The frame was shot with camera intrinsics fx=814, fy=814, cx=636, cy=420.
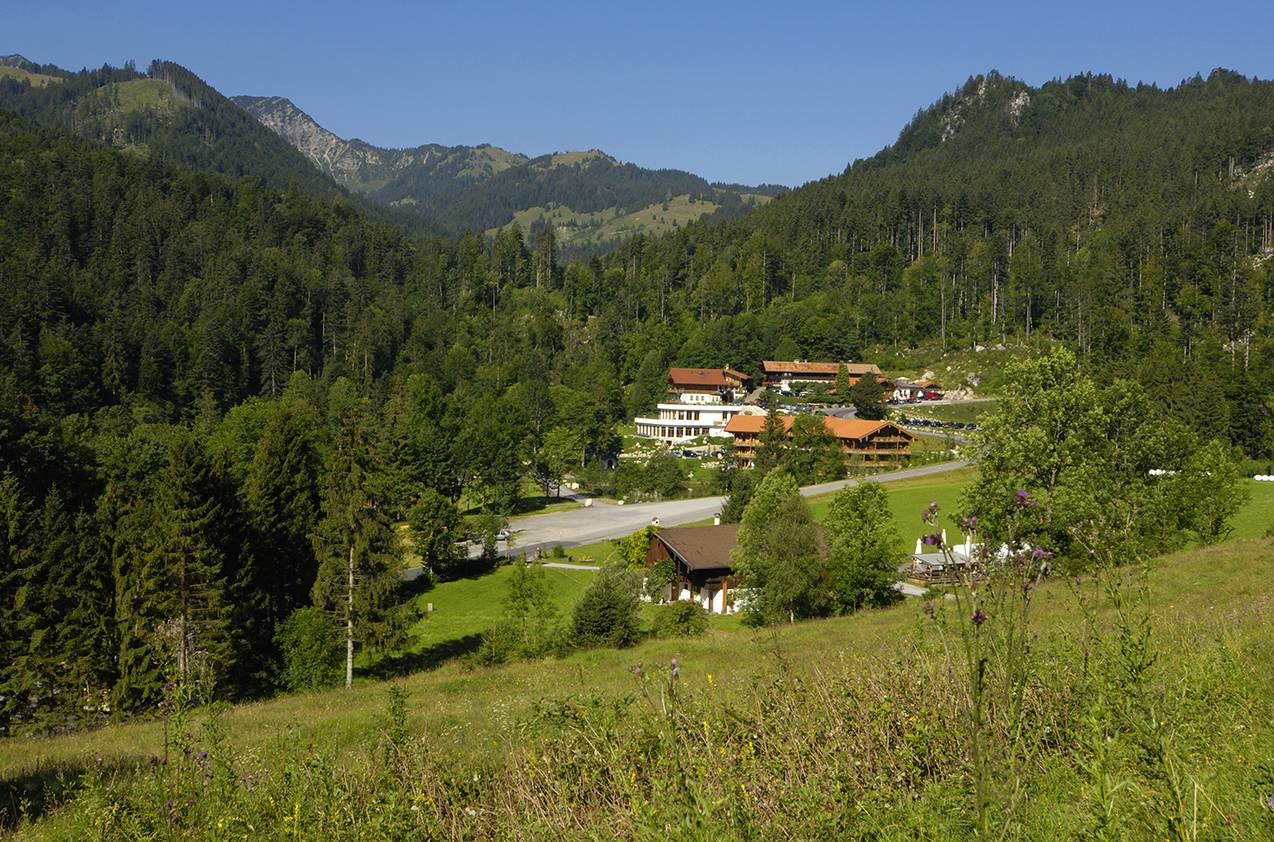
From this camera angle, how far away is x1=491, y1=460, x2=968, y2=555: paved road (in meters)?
63.6

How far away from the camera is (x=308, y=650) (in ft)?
98.5

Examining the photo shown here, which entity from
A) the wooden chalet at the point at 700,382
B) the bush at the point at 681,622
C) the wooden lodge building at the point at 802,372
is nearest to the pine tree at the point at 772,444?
the wooden chalet at the point at 700,382

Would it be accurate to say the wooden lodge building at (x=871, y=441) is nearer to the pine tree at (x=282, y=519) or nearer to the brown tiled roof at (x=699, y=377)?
the brown tiled roof at (x=699, y=377)

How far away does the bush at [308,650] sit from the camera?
29.9 meters

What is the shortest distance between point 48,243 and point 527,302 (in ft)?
280

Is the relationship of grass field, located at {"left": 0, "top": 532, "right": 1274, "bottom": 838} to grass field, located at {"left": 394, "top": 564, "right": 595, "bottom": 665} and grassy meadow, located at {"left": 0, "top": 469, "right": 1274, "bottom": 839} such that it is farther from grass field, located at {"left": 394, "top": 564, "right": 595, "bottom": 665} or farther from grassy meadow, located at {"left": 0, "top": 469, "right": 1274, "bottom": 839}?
grass field, located at {"left": 394, "top": 564, "right": 595, "bottom": 665}

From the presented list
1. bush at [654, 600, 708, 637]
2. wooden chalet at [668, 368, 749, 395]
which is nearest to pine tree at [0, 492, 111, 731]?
bush at [654, 600, 708, 637]

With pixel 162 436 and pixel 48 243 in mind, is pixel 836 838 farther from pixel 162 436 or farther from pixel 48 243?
pixel 48 243

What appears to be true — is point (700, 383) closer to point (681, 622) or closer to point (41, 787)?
point (681, 622)

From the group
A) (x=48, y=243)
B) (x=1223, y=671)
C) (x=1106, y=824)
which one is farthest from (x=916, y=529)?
(x=48, y=243)

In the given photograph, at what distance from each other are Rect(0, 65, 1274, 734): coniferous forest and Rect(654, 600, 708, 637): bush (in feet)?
33.4

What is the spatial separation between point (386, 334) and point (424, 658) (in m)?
112

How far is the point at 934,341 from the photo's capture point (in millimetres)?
128000

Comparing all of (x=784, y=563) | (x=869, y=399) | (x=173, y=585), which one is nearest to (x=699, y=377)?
(x=869, y=399)
